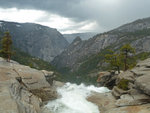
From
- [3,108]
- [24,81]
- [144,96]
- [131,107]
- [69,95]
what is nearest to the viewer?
[3,108]

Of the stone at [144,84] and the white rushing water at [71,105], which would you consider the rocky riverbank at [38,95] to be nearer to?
the stone at [144,84]

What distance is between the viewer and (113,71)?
6562 cm

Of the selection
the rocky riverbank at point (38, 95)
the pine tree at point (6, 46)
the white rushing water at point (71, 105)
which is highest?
the pine tree at point (6, 46)

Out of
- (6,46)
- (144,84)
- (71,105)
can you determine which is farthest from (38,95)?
(6,46)

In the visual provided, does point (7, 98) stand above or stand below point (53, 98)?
above

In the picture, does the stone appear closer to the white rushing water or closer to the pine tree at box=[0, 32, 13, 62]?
the white rushing water

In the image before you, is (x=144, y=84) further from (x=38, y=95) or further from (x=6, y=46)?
(x=6, y=46)

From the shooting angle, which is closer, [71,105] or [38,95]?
[71,105]

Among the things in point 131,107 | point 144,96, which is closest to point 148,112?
point 131,107

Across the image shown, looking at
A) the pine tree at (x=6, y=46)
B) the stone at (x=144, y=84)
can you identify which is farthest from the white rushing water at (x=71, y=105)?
the pine tree at (x=6, y=46)

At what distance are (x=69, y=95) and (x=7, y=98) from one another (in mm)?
18696

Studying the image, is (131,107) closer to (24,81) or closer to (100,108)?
(100,108)

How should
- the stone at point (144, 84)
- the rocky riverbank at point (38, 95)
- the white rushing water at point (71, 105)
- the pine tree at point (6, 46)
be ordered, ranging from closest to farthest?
the rocky riverbank at point (38, 95) → the stone at point (144, 84) → the white rushing water at point (71, 105) → the pine tree at point (6, 46)

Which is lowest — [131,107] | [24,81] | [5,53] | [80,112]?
[80,112]
